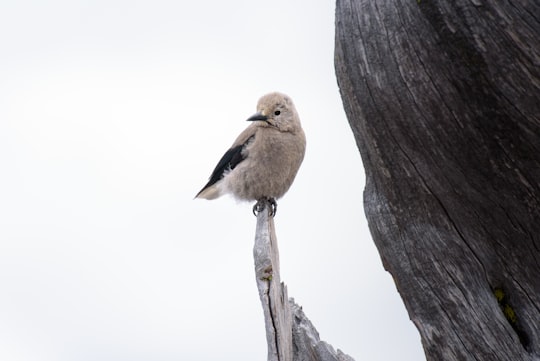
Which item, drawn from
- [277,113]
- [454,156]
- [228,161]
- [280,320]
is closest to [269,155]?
[277,113]

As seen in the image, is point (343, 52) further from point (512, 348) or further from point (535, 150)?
point (512, 348)

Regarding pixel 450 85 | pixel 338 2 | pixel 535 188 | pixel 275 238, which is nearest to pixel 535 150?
pixel 535 188

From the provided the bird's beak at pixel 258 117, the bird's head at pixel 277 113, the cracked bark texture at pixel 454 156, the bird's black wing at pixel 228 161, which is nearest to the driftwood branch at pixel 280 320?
the cracked bark texture at pixel 454 156

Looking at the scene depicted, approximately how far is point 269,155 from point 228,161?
0.88 meters

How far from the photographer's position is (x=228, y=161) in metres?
8.61

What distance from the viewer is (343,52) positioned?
12.3ft

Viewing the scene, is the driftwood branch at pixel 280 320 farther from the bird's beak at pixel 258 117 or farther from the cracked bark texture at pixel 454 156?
the bird's beak at pixel 258 117

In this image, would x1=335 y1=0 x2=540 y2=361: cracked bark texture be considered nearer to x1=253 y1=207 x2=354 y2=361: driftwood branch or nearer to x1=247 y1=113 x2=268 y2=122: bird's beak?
x1=253 y1=207 x2=354 y2=361: driftwood branch

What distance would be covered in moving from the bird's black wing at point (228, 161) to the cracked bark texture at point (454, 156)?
163 inches

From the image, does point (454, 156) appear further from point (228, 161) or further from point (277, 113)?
point (228, 161)

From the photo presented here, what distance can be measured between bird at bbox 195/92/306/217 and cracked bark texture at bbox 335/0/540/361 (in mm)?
3614

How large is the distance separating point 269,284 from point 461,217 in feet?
5.47

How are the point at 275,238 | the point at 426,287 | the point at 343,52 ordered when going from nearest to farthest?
the point at 343,52, the point at 426,287, the point at 275,238

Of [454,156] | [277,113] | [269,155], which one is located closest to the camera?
[454,156]
